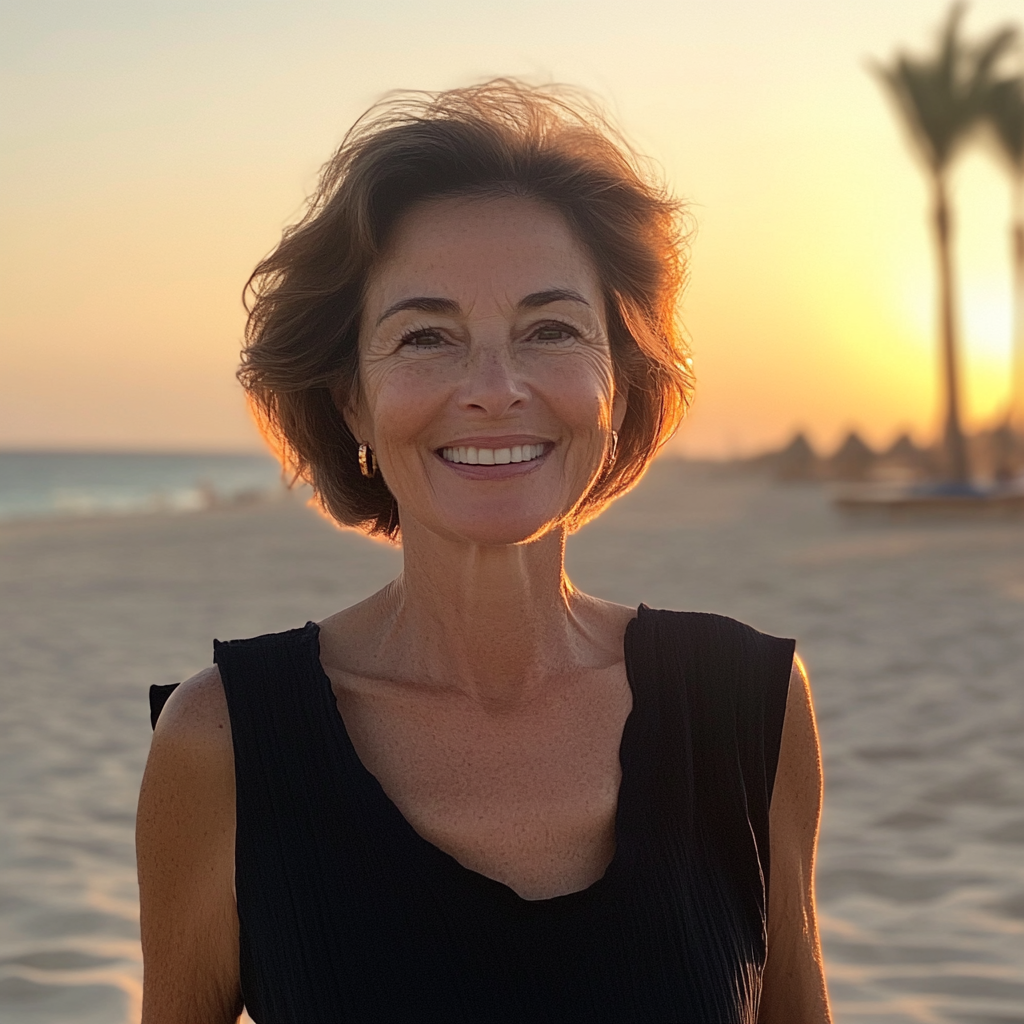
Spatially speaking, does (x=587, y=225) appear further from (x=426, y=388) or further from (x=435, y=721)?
(x=435, y=721)

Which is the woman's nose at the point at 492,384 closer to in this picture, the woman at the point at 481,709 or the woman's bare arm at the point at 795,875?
the woman at the point at 481,709

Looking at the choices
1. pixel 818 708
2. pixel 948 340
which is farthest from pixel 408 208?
pixel 948 340

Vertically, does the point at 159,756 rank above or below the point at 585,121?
below

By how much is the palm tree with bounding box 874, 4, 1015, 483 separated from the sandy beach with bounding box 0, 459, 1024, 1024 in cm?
694

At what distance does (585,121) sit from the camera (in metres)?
2.29

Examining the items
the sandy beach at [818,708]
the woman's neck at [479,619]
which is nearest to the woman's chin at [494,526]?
the woman's neck at [479,619]

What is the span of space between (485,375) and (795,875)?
39.7 inches

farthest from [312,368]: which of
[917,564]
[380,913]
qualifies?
[917,564]

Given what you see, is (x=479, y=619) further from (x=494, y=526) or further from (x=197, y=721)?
(x=197, y=721)

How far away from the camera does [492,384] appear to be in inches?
76.4

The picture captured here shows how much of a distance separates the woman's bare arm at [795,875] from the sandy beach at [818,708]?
1.29 meters

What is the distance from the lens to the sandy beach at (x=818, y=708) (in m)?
3.64

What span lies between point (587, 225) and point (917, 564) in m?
11.9

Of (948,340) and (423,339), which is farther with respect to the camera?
(948,340)
